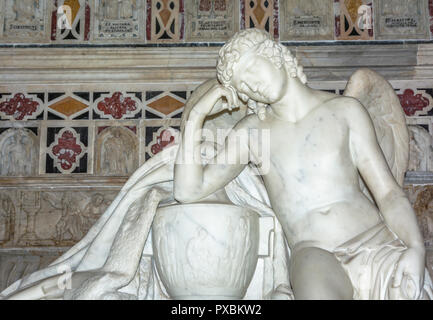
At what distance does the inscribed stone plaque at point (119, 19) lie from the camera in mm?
6059

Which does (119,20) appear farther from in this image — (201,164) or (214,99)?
(201,164)

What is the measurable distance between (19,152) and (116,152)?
2.64 feet

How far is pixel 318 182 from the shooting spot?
121 inches

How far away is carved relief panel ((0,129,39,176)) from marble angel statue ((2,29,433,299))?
2552 mm

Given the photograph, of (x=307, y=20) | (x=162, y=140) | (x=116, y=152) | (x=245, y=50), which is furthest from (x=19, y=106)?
(x=245, y=50)

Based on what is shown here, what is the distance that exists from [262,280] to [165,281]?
0.46 m

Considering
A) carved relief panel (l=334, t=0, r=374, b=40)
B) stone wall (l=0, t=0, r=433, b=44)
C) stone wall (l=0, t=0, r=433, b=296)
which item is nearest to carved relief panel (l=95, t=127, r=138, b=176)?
stone wall (l=0, t=0, r=433, b=296)

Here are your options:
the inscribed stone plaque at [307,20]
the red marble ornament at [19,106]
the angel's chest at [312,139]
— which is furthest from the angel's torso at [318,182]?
the red marble ornament at [19,106]

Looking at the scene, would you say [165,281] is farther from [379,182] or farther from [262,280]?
[379,182]

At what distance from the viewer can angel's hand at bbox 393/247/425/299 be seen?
8.86ft

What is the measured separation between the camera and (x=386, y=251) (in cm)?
286

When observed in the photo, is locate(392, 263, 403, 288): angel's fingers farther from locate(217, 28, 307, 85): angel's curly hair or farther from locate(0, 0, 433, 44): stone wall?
locate(0, 0, 433, 44): stone wall
